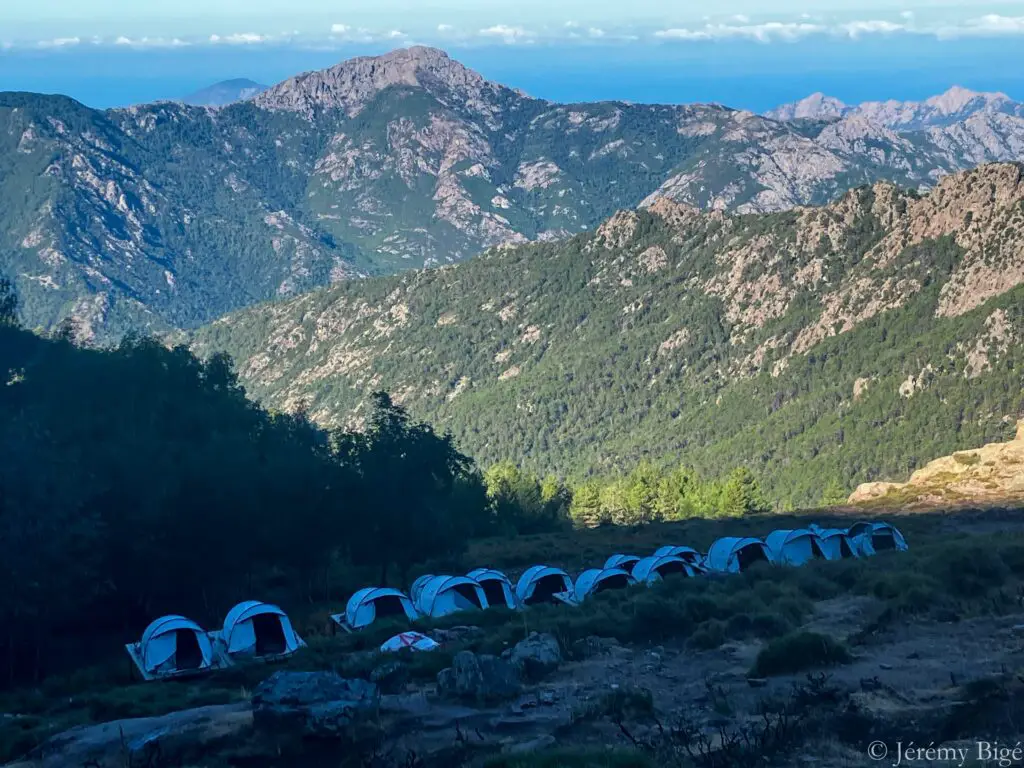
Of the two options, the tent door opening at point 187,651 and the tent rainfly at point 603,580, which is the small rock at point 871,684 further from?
the tent rainfly at point 603,580

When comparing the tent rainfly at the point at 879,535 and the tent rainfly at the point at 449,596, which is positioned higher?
the tent rainfly at the point at 449,596

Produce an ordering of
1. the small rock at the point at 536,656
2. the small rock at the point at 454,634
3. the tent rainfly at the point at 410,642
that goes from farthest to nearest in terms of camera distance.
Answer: the small rock at the point at 454,634 → the tent rainfly at the point at 410,642 → the small rock at the point at 536,656

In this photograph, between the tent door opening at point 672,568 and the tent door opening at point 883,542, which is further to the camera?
the tent door opening at point 883,542

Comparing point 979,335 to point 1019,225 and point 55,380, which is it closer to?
point 1019,225

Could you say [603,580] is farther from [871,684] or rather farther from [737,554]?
[871,684]

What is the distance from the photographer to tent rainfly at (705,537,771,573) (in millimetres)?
46188

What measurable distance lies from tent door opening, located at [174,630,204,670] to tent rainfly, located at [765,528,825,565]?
2596 cm

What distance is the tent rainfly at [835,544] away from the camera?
4850 centimetres

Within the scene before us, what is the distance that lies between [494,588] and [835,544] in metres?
17.7

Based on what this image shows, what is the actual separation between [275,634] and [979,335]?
164567 millimetres

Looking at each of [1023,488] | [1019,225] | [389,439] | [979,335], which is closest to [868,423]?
[979,335]

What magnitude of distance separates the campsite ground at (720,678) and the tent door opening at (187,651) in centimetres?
203

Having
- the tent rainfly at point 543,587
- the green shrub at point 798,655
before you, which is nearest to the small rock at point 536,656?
the green shrub at point 798,655

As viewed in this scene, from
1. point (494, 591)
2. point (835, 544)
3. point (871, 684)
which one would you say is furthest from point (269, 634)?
point (835, 544)
